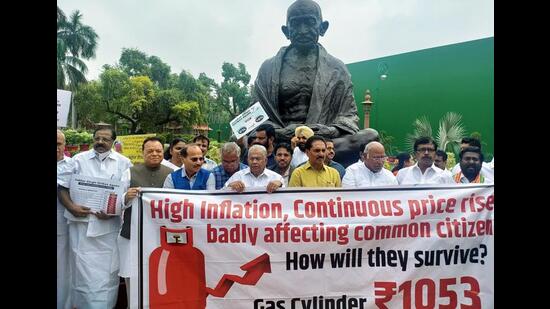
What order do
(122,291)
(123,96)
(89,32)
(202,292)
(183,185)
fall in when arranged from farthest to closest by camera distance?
(89,32), (123,96), (122,291), (183,185), (202,292)

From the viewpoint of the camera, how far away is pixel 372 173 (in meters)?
4.76

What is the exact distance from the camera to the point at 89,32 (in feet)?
132

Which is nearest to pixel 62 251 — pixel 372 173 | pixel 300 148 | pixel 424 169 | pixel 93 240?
pixel 93 240

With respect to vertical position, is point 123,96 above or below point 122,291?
above

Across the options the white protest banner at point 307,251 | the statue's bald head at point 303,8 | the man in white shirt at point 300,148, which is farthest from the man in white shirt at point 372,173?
the statue's bald head at point 303,8

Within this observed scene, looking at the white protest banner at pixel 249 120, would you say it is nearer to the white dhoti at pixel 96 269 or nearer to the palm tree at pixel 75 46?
the white dhoti at pixel 96 269

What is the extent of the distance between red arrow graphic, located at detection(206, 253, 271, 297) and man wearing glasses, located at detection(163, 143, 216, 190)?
0.93 metres

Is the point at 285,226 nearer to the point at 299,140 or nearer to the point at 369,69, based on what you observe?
the point at 299,140

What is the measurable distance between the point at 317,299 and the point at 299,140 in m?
2.99

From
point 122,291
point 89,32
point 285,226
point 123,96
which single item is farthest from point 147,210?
point 89,32

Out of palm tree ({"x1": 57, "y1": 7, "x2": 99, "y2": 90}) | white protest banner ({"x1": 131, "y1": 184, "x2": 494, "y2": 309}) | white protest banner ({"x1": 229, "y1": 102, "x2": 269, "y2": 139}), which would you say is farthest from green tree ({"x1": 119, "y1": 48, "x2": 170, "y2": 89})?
white protest banner ({"x1": 131, "y1": 184, "x2": 494, "y2": 309})

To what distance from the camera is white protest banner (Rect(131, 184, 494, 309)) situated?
12.2ft

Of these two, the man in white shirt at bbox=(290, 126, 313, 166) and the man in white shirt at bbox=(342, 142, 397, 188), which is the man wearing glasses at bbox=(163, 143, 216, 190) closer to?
the man in white shirt at bbox=(342, 142, 397, 188)

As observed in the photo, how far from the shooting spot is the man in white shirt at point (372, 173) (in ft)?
15.3
